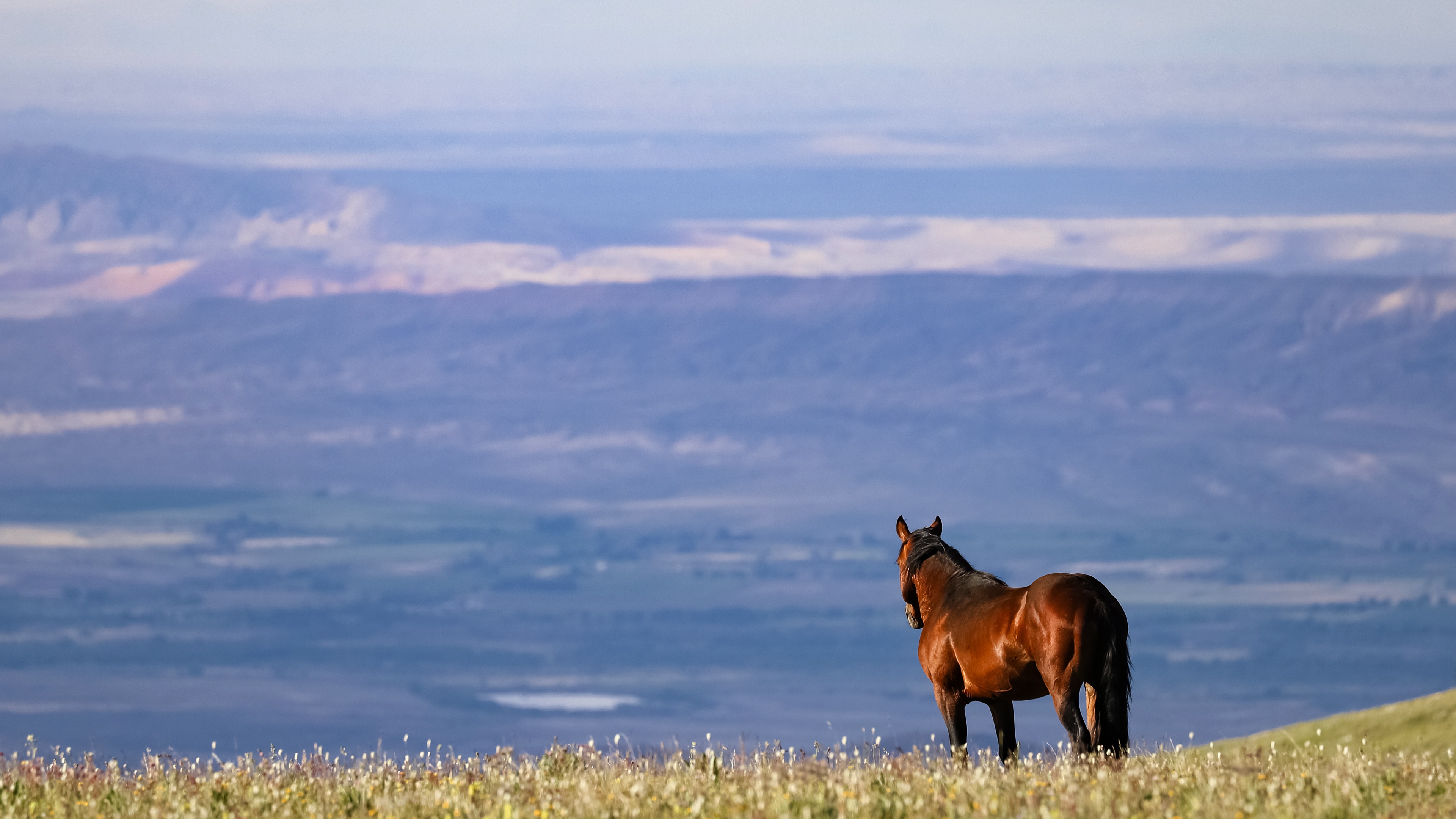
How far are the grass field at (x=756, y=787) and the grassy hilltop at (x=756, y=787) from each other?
0.07 feet


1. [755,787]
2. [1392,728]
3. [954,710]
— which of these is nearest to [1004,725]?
[954,710]

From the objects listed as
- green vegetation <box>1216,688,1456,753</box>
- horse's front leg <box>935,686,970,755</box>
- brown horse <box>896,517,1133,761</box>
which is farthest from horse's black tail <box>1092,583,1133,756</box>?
green vegetation <box>1216,688,1456,753</box>

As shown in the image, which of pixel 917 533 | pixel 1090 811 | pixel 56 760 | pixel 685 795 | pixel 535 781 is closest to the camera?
pixel 1090 811

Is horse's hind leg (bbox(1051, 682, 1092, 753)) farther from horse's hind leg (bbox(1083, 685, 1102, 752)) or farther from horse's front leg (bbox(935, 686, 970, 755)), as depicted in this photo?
horse's front leg (bbox(935, 686, 970, 755))

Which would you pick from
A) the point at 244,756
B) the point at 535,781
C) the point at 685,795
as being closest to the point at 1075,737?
the point at 685,795

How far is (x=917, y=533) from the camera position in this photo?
48.7 feet

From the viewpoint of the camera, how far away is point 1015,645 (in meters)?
12.7

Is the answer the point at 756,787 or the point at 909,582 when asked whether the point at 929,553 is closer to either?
the point at 909,582

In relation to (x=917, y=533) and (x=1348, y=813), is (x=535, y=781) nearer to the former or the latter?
(x=917, y=533)

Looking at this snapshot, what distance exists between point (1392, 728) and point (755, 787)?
20069mm

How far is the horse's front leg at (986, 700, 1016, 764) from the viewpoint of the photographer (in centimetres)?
1334

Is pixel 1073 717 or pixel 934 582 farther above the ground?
pixel 934 582

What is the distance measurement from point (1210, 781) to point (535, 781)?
194 inches

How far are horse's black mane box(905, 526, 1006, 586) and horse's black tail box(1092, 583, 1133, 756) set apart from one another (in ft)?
6.09
